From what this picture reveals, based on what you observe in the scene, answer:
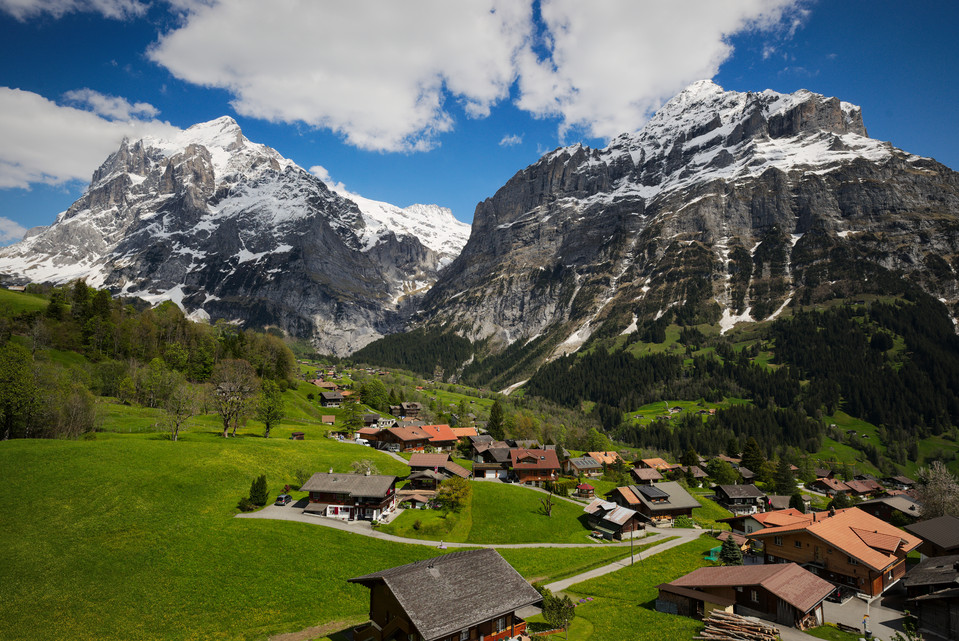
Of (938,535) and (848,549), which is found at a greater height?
(938,535)

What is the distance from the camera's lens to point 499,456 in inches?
3738

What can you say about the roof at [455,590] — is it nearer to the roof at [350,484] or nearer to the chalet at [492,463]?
the roof at [350,484]

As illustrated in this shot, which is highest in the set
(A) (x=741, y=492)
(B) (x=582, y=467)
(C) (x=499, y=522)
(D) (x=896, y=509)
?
(D) (x=896, y=509)

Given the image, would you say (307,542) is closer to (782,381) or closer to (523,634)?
(523,634)

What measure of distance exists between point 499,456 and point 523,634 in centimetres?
6409

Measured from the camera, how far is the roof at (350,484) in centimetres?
5966

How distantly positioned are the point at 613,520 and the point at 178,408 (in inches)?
2667

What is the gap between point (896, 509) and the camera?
74750 mm

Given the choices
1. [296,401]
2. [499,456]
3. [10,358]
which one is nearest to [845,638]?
Result: [499,456]

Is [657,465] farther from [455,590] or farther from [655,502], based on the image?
[455,590]

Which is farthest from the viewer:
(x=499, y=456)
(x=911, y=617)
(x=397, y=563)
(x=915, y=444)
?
(x=915, y=444)

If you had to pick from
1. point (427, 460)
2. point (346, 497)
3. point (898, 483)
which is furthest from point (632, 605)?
point (898, 483)

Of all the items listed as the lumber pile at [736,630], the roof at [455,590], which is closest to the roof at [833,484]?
the lumber pile at [736,630]

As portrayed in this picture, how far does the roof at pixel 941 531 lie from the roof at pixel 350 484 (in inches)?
2349
